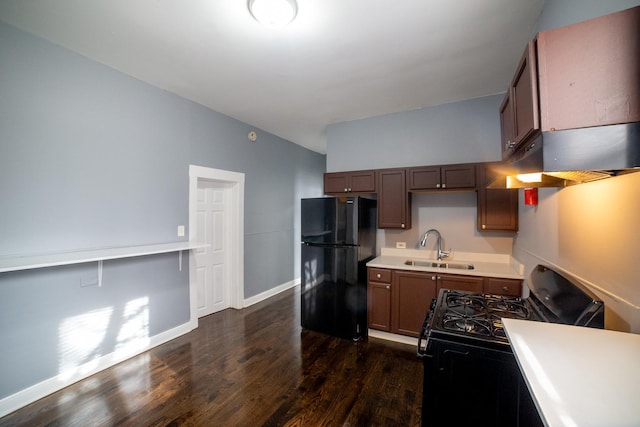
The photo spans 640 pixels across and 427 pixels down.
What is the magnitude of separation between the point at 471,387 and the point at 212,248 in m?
3.38

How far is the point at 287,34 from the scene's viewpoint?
1992mm

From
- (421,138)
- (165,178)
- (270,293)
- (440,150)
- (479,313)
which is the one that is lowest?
(270,293)

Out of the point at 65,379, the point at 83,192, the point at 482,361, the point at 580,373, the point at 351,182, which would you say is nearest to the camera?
the point at 580,373

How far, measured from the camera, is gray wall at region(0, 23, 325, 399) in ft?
6.38

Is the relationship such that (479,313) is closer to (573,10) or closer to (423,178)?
(573,10)

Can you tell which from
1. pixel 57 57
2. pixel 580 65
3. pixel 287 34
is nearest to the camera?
pixel 580 65

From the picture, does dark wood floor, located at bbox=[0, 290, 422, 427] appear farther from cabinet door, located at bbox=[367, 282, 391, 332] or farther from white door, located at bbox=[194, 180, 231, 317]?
white door, located at bbox=[194, 180, 231, 317]

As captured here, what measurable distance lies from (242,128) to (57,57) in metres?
2.04

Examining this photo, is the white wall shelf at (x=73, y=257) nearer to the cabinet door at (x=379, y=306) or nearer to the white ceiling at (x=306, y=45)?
the white ceiling at (x=306, y=45)

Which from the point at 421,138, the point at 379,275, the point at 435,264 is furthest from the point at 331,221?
the point at 421,138

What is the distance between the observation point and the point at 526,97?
3.54 feet

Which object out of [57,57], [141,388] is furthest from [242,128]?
[141,388]

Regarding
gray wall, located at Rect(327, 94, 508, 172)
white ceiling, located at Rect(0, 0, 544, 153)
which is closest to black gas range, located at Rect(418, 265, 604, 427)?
white ceiling, located at Rect(0, 0, 544, 153)

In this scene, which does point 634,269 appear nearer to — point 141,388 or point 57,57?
point 141,388
